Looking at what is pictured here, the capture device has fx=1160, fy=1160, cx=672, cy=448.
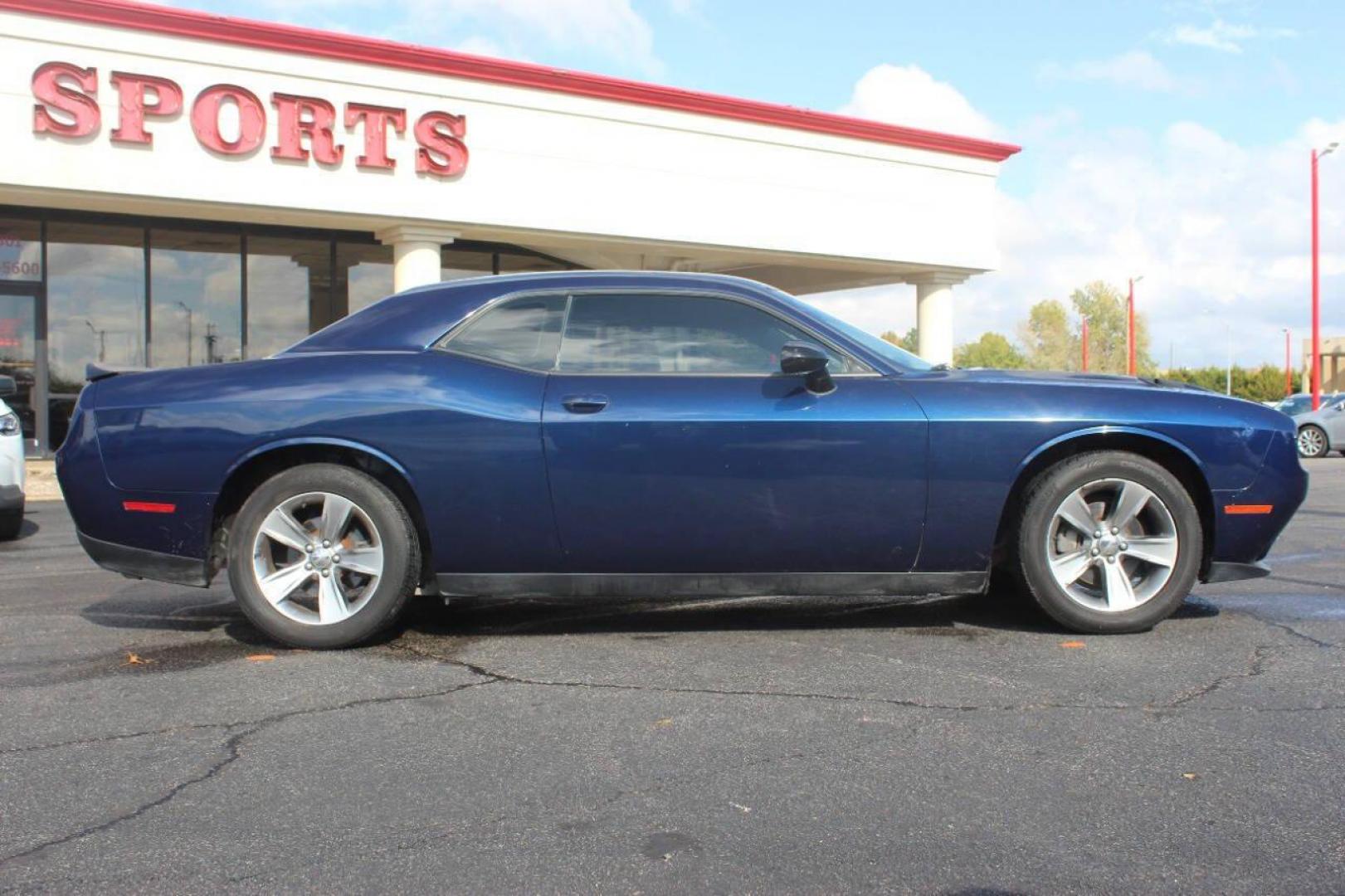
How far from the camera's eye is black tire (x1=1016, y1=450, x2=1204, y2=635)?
4.57 meters

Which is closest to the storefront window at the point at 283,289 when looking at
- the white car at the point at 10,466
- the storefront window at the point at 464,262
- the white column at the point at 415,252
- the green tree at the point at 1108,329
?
the storefront window at the point at 464,262

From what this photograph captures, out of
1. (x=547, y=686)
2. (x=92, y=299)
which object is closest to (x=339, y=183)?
(x=92, y=299)

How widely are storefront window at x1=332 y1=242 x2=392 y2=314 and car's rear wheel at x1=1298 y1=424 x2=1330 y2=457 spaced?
1769 centimetres

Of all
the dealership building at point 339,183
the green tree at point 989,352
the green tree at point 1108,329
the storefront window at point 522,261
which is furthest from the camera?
the green tree at point 989,352

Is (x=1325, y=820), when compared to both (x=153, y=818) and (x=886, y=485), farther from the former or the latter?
(x=153, y=818)

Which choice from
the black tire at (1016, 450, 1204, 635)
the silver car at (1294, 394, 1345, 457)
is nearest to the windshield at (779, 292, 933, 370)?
the black tire at (1016, 450, 1204, 635)

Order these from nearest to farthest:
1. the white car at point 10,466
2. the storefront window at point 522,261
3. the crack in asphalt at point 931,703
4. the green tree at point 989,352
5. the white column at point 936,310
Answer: the crack in asphalt at point 931,703
the white car at point 10,466
the storefront window at point 522,261
the white column at point 936,310
the green tree at point 989,352

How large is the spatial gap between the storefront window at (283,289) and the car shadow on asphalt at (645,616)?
12168 mm

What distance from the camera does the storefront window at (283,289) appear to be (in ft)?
56.3

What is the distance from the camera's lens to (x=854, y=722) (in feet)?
11.5

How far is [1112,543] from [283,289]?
49.4 feet

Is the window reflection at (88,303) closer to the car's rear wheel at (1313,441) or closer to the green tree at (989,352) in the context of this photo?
the car's rear wheel at (1313,441)

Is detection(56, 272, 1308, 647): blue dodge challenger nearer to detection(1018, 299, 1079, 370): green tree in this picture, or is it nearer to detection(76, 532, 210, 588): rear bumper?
detection(76, 532, 210, 588): rear bumper

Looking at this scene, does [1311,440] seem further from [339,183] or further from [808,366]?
[808,366]
